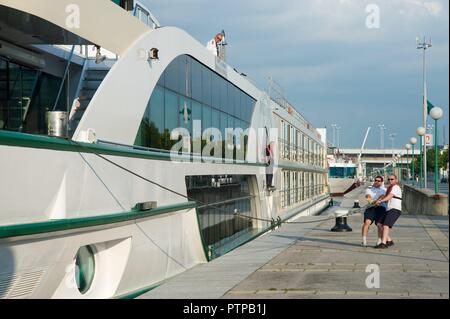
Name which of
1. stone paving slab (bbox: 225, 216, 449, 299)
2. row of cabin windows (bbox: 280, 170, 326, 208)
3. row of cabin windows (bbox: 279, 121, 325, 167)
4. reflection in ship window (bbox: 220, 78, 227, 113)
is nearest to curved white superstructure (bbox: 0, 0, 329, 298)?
reflection in ship window (bbox: 220, 78, 227, 113)

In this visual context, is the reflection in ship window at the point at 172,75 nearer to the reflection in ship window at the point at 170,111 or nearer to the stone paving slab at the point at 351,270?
the reflection in ship window at the point at 170,111

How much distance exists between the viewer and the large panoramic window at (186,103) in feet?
34.9

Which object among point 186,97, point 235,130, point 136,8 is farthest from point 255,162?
point 136,8

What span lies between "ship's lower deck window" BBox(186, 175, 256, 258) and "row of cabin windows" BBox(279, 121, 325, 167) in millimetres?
7144

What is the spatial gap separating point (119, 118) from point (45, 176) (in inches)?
96.7

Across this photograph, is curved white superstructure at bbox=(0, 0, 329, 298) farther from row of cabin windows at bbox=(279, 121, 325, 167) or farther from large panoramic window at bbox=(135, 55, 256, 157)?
row of cabin windows at bbox=(279, 121, 325, 167)

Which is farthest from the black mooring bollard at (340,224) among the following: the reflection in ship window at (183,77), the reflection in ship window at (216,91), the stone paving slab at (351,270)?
the reflection in ship window at (183,77)

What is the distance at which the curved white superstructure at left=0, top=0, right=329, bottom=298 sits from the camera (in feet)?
21.9

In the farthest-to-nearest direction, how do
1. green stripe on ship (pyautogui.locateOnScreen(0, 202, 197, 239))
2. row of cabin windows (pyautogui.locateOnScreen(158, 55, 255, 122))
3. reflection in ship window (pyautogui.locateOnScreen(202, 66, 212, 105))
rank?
reflection in ship window (pyautogui.locateOnScreen(202, 66, 212, 105)) → row of cabin windows (pyautogui.locateOnScreen(158, 55, 255, 122)) → green stripe on ship (pyautogui.locateOnScreen(0, 202, 197, 239))

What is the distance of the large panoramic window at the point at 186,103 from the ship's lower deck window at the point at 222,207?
105cm

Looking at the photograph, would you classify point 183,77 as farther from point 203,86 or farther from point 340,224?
point 340,224

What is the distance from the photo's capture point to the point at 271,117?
23.6 metres

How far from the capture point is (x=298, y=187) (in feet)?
103

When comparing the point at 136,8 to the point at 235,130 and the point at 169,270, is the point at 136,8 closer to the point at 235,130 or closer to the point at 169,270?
the point at 169,270
